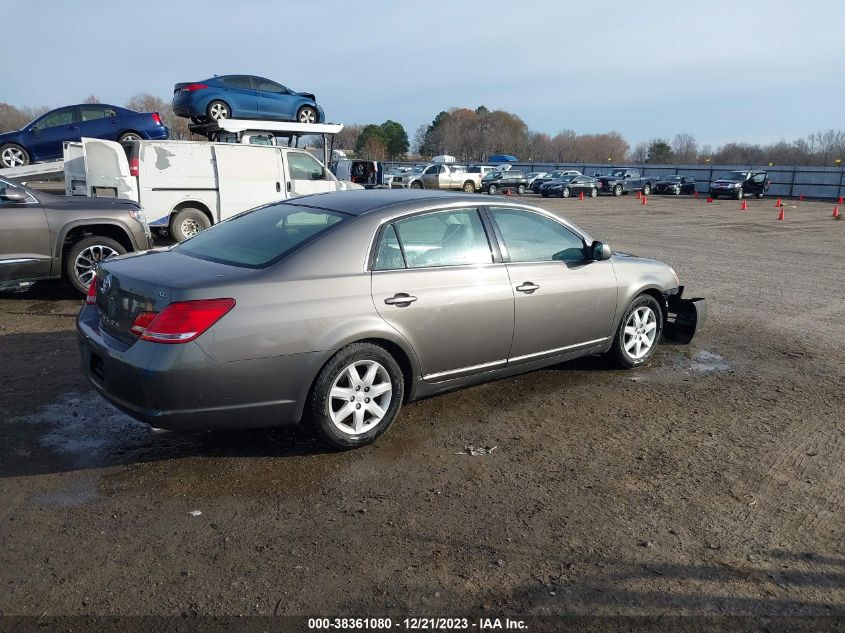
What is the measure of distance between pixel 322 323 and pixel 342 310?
0.51 ft

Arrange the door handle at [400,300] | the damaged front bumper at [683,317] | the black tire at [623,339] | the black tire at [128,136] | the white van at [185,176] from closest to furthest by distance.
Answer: the door handle at [400,300]
the black tire at [623,339]
the damaged front bumper at [683,317]
the white van at [185,176]
the black tire at [128,136]

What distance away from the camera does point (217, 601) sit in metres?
2.79

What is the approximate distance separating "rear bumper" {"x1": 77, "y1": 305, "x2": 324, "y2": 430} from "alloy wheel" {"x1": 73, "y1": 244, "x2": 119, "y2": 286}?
4.64m

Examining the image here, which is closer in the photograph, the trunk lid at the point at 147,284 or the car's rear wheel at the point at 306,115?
the trunk lid at the point at 147,284

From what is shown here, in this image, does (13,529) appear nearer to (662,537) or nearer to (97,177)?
(662,537)

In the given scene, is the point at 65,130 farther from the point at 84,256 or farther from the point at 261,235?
the point at 261,235

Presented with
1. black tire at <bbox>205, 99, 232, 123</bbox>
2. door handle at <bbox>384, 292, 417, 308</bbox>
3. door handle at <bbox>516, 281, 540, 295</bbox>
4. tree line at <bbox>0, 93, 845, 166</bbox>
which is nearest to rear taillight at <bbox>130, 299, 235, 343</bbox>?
door handle at <bbox>384, 292, 417, 308</bbox>

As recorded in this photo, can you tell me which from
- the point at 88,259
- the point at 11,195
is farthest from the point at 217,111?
the point at 11,195

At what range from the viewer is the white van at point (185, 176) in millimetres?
10922

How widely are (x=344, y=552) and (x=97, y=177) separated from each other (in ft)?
31.9

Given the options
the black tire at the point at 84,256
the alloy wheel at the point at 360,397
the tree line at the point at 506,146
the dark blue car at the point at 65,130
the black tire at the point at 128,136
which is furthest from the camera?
the tree line at the point at 506,146

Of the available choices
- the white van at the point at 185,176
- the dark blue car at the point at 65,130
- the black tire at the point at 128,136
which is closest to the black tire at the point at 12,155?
the dark blue car at the point at 65,130

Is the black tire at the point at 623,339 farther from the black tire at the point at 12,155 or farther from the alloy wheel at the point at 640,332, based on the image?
the black tire at the point at 12,155

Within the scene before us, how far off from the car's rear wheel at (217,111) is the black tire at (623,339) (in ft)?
43.7
